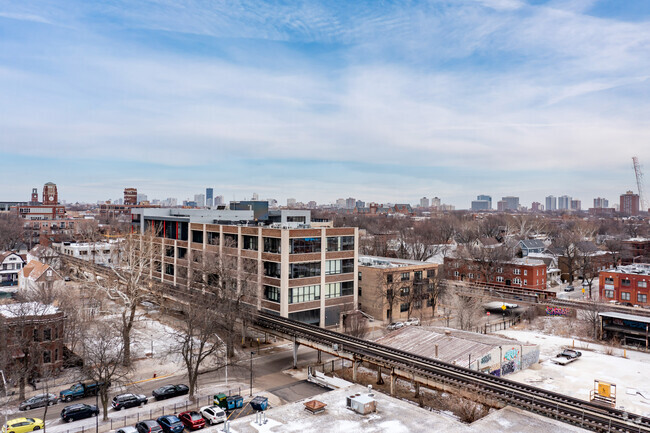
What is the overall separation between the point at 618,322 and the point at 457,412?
3969cm

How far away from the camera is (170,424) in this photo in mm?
31500

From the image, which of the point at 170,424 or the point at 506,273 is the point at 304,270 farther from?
the point at 506,273

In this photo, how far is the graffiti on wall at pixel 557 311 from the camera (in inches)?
2874

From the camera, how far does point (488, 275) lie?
9088 cm

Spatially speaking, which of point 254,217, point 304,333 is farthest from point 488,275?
point 304,333

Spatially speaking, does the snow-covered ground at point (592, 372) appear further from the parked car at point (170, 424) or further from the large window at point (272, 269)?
the parked car at point (170, 424)

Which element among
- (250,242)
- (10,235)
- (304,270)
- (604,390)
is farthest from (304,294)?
(10,235)

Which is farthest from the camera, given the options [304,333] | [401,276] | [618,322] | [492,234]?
[492,234]

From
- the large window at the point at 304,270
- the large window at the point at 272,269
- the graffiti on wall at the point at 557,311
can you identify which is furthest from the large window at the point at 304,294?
the graffiti on wall at the point at 557,311

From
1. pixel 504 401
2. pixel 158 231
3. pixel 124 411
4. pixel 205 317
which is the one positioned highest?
pixel 158 231

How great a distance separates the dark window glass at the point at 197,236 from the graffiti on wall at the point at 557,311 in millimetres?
56811

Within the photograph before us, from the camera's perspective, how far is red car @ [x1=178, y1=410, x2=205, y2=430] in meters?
32.1

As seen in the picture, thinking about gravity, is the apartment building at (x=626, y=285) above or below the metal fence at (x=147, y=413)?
above

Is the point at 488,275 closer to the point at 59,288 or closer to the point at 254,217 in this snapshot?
the point at 254,217
